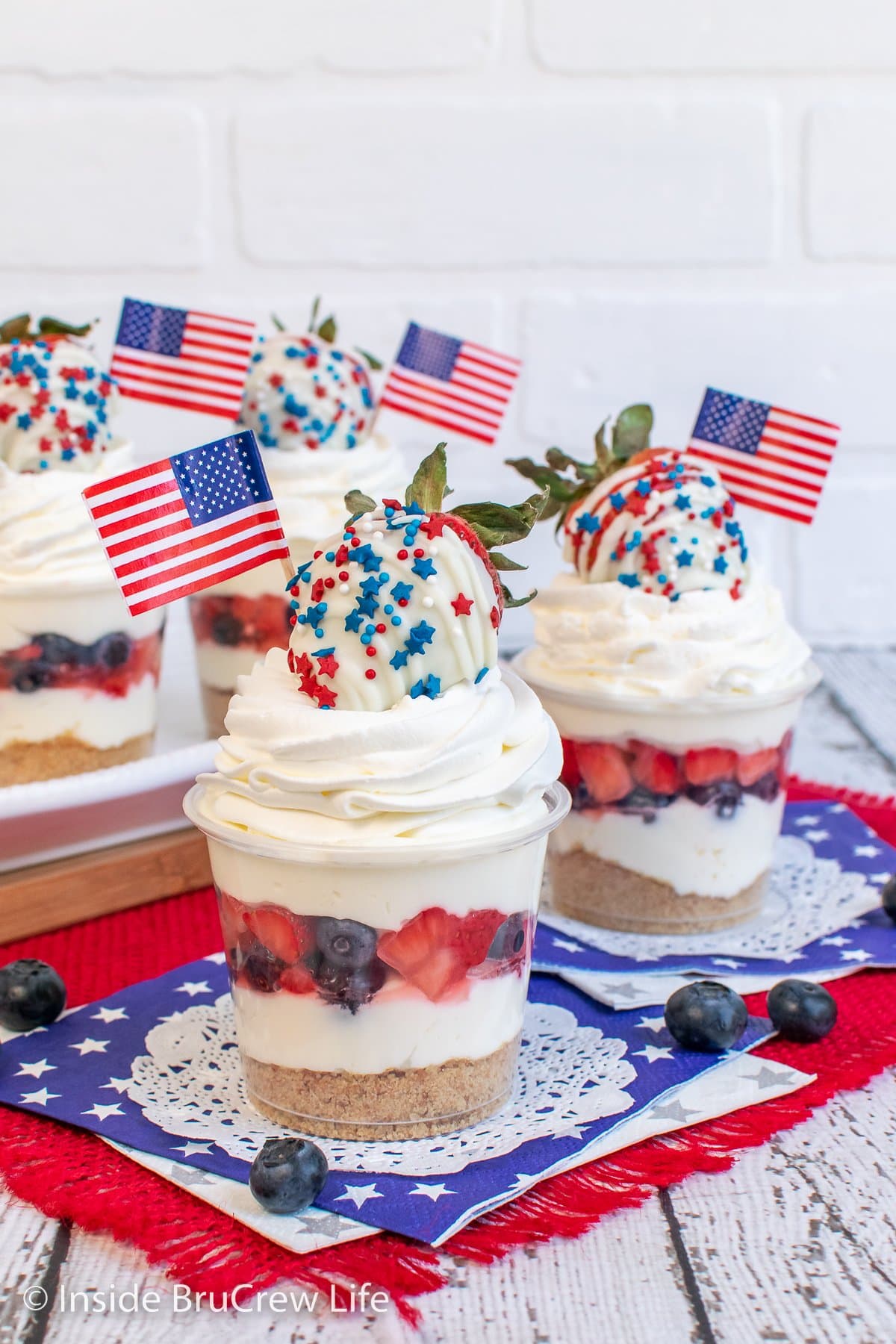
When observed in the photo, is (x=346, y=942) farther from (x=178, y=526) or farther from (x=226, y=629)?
(x=226, y=629)

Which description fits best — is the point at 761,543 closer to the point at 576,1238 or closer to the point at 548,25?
the point at 548,25

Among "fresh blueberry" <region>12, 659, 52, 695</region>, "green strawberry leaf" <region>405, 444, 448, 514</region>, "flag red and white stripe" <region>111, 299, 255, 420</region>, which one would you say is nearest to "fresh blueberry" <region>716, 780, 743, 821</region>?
"green strawberry leaf" <region>405, 444, 448, 514</region>

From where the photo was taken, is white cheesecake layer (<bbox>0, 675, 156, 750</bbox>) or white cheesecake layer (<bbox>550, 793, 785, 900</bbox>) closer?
white cheesecake layer (<bbox>550, 793, 785, 900</bbox>)

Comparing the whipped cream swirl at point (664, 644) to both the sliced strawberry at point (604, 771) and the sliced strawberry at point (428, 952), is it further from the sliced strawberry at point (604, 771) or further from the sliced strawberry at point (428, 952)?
the sliced strawberry at point (428, 952)

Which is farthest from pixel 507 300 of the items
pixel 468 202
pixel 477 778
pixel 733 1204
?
pixel 733 1204

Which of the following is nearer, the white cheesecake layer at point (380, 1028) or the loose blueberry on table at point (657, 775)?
the white cheesecake layer at point (380, 1028)

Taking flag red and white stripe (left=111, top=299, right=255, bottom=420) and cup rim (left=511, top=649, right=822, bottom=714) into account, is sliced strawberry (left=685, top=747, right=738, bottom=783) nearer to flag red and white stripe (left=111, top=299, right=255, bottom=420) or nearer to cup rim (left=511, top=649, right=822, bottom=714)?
cup rim (left=511, top=649, right=822, bottom=714)

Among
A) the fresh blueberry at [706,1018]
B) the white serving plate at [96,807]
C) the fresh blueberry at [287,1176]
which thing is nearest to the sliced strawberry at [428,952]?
the fresh blueberry at [287,1176]
